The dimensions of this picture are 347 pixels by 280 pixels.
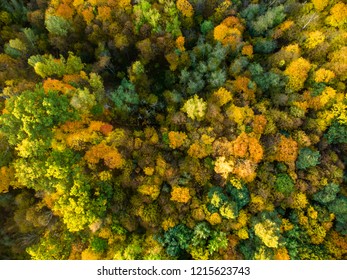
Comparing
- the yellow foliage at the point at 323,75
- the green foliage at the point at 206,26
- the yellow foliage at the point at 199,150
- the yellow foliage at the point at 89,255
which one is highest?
the green foliage at the point at 206,26

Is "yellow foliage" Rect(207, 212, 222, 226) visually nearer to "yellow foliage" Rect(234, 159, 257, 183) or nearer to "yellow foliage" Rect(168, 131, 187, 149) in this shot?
"yellow foliage" Rect(234, 159, 257, 183)

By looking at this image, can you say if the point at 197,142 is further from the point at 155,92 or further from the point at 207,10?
the point at 207,10

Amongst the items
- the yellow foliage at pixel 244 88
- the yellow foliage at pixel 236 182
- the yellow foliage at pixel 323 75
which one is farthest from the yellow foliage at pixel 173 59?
the yellow foliage at pixel 323 75

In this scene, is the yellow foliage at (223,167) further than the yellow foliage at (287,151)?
No

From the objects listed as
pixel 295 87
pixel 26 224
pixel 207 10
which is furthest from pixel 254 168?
pixel 26 224

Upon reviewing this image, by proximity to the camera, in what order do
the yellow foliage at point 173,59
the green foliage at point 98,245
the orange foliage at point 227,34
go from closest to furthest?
the green foliage at point 98,245 < the yellow foliage at point 173,59 < the orange foliage at point 227,34

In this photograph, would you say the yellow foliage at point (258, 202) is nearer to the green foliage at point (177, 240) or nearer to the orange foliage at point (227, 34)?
the green foliage at point (177, 240)

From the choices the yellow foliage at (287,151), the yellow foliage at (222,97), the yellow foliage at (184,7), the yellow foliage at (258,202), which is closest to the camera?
the yellow foliage at (258,202)
